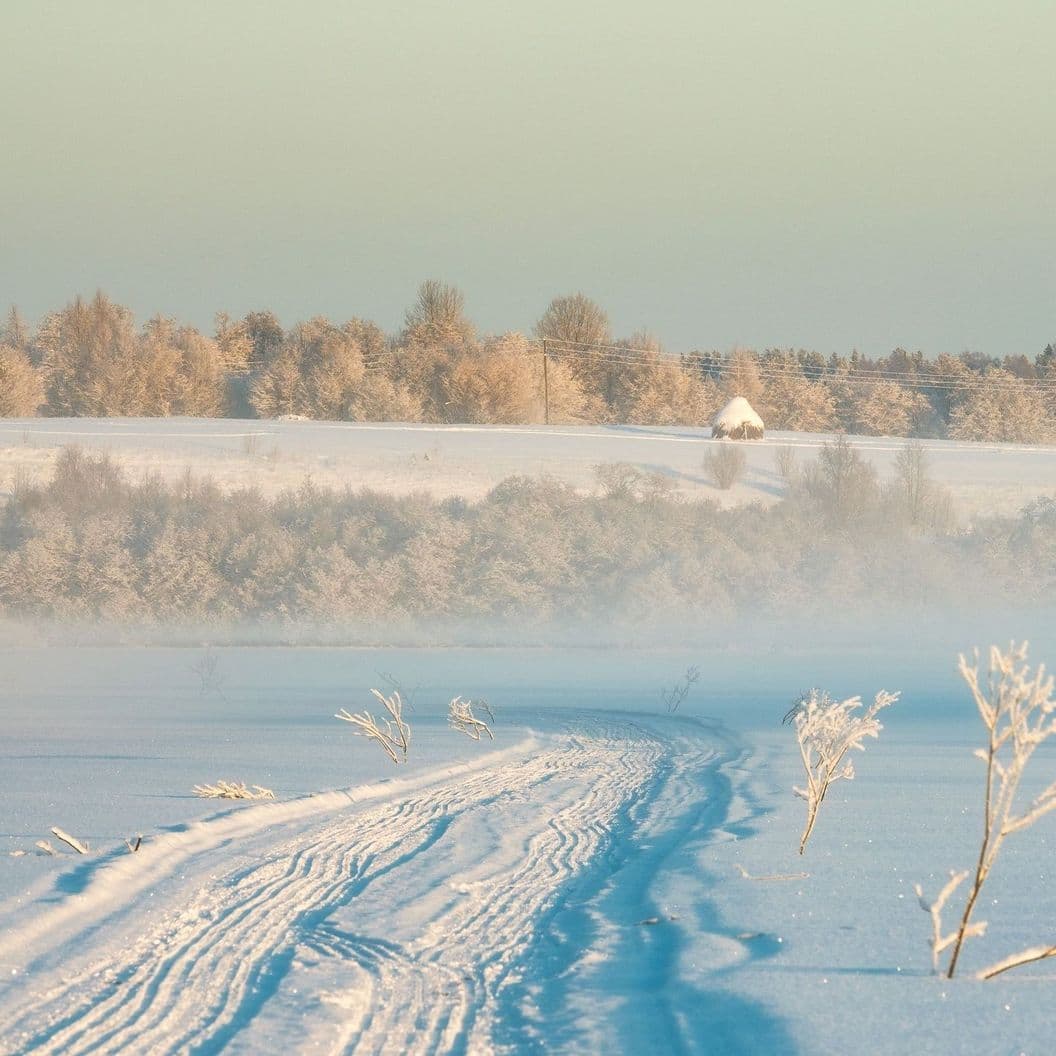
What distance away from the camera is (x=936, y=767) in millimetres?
7352

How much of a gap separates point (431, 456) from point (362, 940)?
2680 centimetres

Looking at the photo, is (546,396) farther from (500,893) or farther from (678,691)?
(500,893)

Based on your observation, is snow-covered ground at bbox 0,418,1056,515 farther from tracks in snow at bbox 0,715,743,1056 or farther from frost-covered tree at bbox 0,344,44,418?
tracks in snow at bbox 0,715,743,1056

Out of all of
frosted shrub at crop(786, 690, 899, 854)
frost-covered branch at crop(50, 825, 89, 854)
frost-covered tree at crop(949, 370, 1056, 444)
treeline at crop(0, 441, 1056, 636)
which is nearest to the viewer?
frost-covered branch at crop(50, 825, 89, 854)

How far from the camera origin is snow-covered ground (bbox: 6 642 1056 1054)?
9.97ft

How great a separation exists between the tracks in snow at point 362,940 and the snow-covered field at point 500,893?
12 millimetres

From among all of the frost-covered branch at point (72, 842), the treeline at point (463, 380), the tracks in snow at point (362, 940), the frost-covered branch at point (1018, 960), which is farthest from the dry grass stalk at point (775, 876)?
the treeline at point (463, 380)

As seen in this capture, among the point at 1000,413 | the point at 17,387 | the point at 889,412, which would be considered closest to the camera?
the point at 17,387

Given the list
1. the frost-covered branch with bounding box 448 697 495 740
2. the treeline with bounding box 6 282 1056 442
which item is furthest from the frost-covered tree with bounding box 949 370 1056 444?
the frost-covered branch with bounding box 448 697 495 740

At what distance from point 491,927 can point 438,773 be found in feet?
11.9

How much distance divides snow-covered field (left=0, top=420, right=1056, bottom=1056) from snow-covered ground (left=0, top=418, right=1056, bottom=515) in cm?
1792

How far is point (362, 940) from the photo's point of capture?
3.84 metres

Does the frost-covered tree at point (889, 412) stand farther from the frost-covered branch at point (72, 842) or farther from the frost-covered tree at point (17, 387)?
the frost-covered branch at point (72, 842)

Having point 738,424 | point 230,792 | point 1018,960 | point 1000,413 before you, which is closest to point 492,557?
point 738,424
